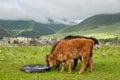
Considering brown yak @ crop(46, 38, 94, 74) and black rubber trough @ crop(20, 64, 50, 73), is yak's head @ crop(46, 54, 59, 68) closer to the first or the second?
brown yak @ crop(46, 38, 94, 74)

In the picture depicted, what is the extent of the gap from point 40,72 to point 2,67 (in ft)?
10.9

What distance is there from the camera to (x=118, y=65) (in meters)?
26.1

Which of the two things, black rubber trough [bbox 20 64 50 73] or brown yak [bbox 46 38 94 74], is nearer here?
brown yak [bbox 46 38 94 74]

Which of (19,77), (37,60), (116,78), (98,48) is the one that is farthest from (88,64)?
(98,48)

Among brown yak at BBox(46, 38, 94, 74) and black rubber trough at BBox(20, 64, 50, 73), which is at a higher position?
brown yak at BBox(46, 38, 94, 74)

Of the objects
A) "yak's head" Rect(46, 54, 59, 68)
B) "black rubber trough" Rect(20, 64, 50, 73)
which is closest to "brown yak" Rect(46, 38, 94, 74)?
"yak's head" Rect(46, 54, 59, 68)

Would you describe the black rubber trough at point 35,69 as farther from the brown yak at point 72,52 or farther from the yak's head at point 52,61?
the brown yak at point 72,52

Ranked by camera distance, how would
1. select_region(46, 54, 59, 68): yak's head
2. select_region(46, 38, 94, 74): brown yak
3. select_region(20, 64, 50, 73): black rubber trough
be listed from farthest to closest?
select_region(46, 54, 59, 68): yak's head
select_region(20, 64, 50, 73): black rubber trough
select_region(46, 38, 94, 74): brown yak

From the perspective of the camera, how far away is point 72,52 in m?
21.8

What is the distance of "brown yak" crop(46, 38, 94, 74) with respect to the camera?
21.6 meters

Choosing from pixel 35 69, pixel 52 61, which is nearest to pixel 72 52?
pixel 52 61

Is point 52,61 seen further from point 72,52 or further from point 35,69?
point 72,52

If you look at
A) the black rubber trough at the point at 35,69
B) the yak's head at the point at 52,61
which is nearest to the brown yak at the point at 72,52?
the yak's head at the point at 52,61

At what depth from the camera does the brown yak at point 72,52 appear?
70.8 ft
